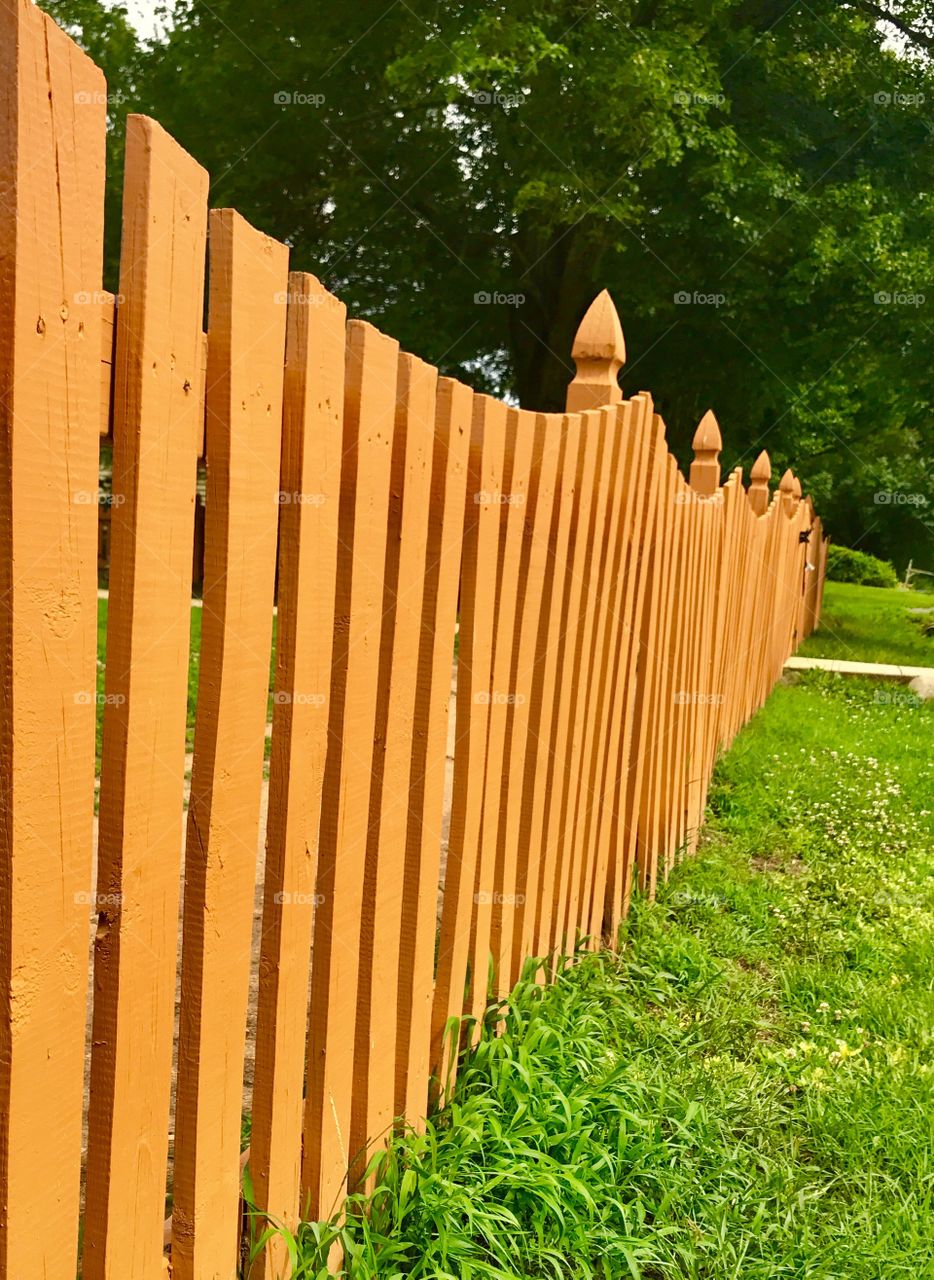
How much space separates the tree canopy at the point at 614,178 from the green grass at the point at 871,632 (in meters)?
1.84

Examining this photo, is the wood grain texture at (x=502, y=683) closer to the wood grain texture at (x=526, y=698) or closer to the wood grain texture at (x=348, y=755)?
the wood grain texture at (x=526, y=698)

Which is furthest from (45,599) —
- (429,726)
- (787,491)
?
(787,491)

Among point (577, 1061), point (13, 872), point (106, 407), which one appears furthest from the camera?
point (577, 1061)

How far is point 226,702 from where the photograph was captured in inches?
61.4

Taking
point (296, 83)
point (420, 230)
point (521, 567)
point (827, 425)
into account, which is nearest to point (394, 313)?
point (420, 230)

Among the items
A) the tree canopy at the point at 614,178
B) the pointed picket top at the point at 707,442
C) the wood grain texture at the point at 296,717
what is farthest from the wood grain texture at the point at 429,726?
the tree canopy at the point at 614,178

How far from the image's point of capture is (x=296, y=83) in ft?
53.6

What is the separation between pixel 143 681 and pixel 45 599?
0.66 feet

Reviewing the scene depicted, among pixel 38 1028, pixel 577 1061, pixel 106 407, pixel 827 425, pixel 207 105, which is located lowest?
pixel 577 1061

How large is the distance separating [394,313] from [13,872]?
54.9 feet

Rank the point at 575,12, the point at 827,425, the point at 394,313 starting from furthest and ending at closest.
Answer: the point at 827,425, the point at 394,313, the point at 575,12

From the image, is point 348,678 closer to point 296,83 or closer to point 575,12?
point 575,12

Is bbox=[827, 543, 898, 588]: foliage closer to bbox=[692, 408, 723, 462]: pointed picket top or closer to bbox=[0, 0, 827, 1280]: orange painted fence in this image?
bbox=[692, 408, 723, 462]: pointed picket top

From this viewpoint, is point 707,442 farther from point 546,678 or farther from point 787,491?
point 787,491
